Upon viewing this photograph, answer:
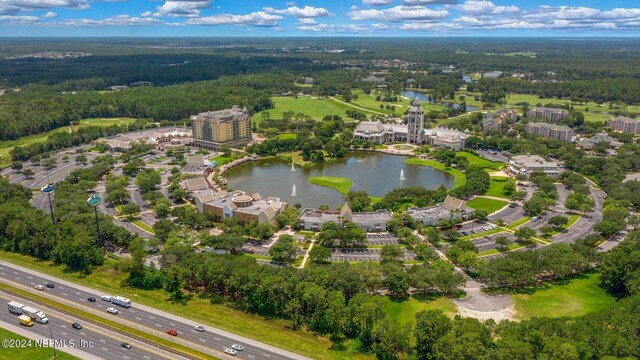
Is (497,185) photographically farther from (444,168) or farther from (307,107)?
(307,107)

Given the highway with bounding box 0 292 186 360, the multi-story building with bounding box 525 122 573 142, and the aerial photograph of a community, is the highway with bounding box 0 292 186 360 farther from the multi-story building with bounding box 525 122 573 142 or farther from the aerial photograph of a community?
the multi-story building with bounding box 525 122 573 142

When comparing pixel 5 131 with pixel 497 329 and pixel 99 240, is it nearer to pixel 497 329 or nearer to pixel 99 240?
pixel 99 240

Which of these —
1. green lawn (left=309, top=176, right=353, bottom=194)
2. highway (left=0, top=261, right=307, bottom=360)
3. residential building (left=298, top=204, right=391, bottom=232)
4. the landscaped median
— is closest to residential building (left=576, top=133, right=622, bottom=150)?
green lawn (left=309, top=176, right=353, bottom=194)

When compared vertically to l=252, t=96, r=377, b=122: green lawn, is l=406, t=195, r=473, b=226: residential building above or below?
below

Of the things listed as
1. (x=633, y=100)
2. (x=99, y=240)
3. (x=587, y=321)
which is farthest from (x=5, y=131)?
(x=633, y=100)

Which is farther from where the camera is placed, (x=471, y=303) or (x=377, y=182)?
(x=377, y=182)

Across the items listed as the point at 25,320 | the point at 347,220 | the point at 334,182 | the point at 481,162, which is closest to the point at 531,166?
the point at 481,162

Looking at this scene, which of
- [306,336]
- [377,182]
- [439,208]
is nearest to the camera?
[306,336]
